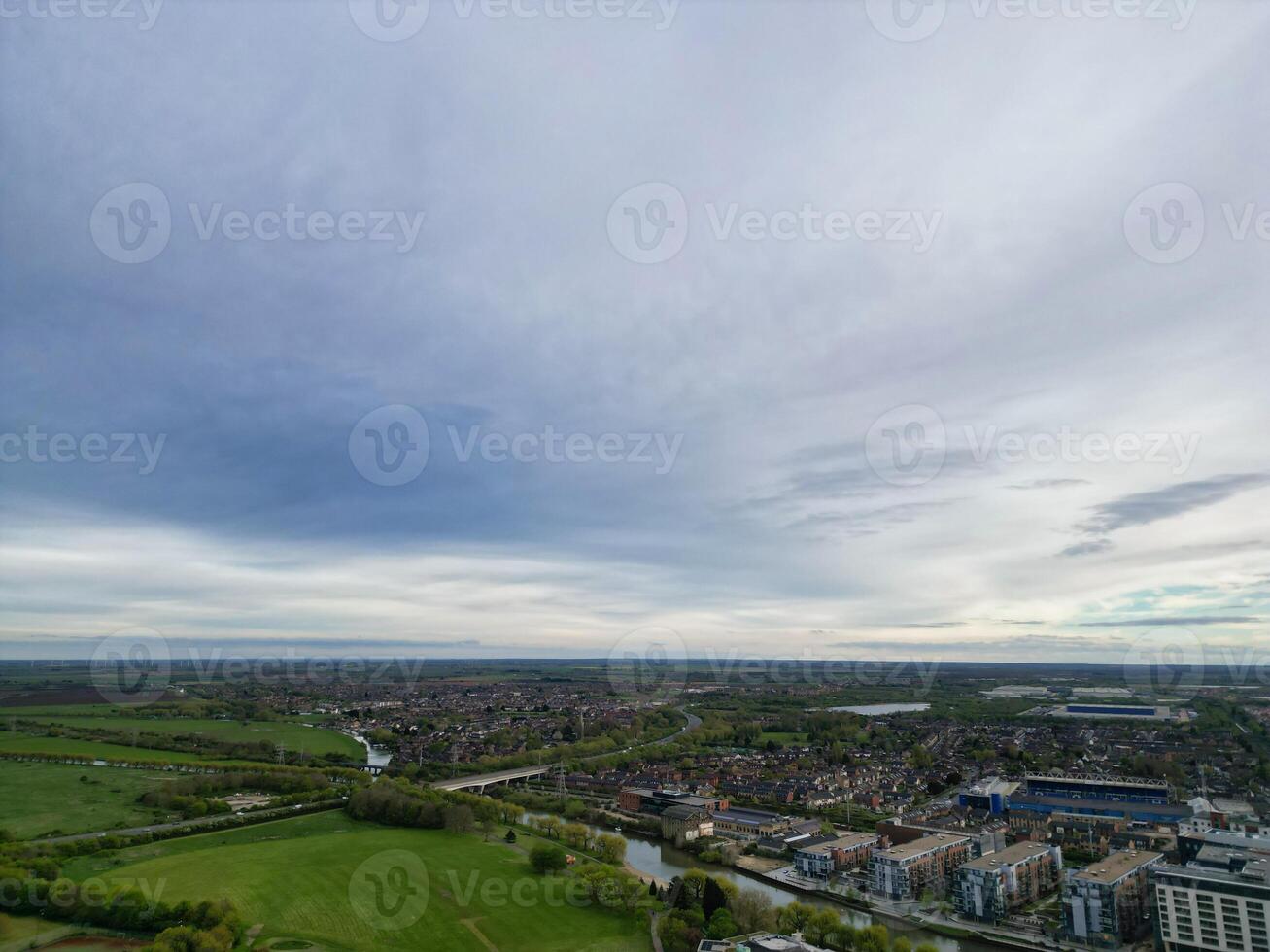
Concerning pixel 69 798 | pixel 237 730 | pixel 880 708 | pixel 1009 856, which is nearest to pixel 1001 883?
pixel 1009 856

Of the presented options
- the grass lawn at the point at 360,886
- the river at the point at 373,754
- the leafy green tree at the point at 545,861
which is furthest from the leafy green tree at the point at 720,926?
→ the river at the point at 373,754

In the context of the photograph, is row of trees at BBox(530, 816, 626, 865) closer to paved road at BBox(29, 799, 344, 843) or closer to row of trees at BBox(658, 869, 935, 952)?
row of trees at BBox(658, 869, 935, 952)

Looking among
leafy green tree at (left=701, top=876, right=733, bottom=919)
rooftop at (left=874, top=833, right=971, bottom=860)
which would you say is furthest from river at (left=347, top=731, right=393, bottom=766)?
rooftop at (left=874, top=833, right=971, bottom=860)

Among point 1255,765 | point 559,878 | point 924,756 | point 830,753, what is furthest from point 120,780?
point 1255,765

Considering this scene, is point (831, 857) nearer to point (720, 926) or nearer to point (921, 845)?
point (921, 845)

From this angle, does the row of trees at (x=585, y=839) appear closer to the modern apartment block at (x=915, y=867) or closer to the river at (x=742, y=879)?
the river at (x=742, y=879)

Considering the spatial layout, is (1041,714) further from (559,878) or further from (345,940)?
(345,940)
